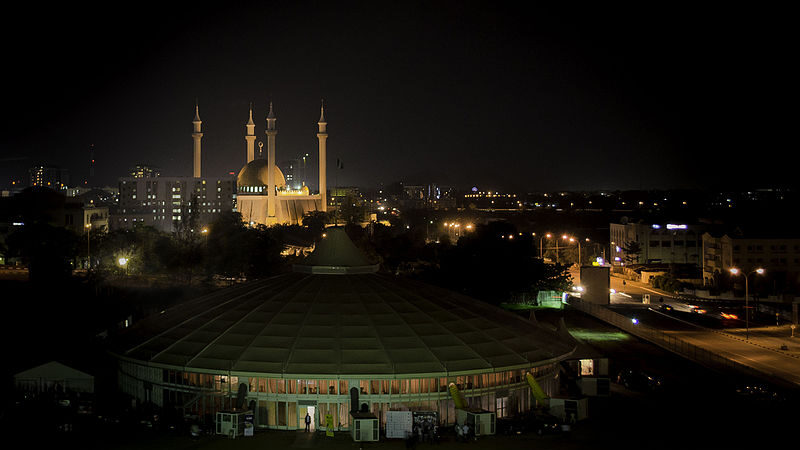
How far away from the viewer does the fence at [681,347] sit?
41.2 meters

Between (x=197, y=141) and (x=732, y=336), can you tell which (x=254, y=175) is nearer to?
(x=197, y=141)

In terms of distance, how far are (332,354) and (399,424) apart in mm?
3889

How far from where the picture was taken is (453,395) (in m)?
28.4

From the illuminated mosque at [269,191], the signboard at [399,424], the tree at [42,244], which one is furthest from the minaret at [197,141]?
the signboard at [399,424]

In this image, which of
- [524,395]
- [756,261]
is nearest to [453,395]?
[524,395]

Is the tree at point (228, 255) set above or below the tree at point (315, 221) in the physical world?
below

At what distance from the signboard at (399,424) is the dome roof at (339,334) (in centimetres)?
150

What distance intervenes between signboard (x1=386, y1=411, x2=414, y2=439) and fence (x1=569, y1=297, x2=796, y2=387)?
22.1m

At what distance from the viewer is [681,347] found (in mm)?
49875

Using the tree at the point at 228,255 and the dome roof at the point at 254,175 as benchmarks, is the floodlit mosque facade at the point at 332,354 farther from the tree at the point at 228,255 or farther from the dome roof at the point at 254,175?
the dome roof at the point at 254,175

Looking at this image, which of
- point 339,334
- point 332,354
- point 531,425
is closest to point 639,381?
point 531,425

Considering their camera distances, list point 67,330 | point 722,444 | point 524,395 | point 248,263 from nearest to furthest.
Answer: point 722,444 → point 524,395 → point 67,330 → point 248,263

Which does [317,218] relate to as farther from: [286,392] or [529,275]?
[286,392]

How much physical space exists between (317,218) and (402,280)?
12874 centimetres
